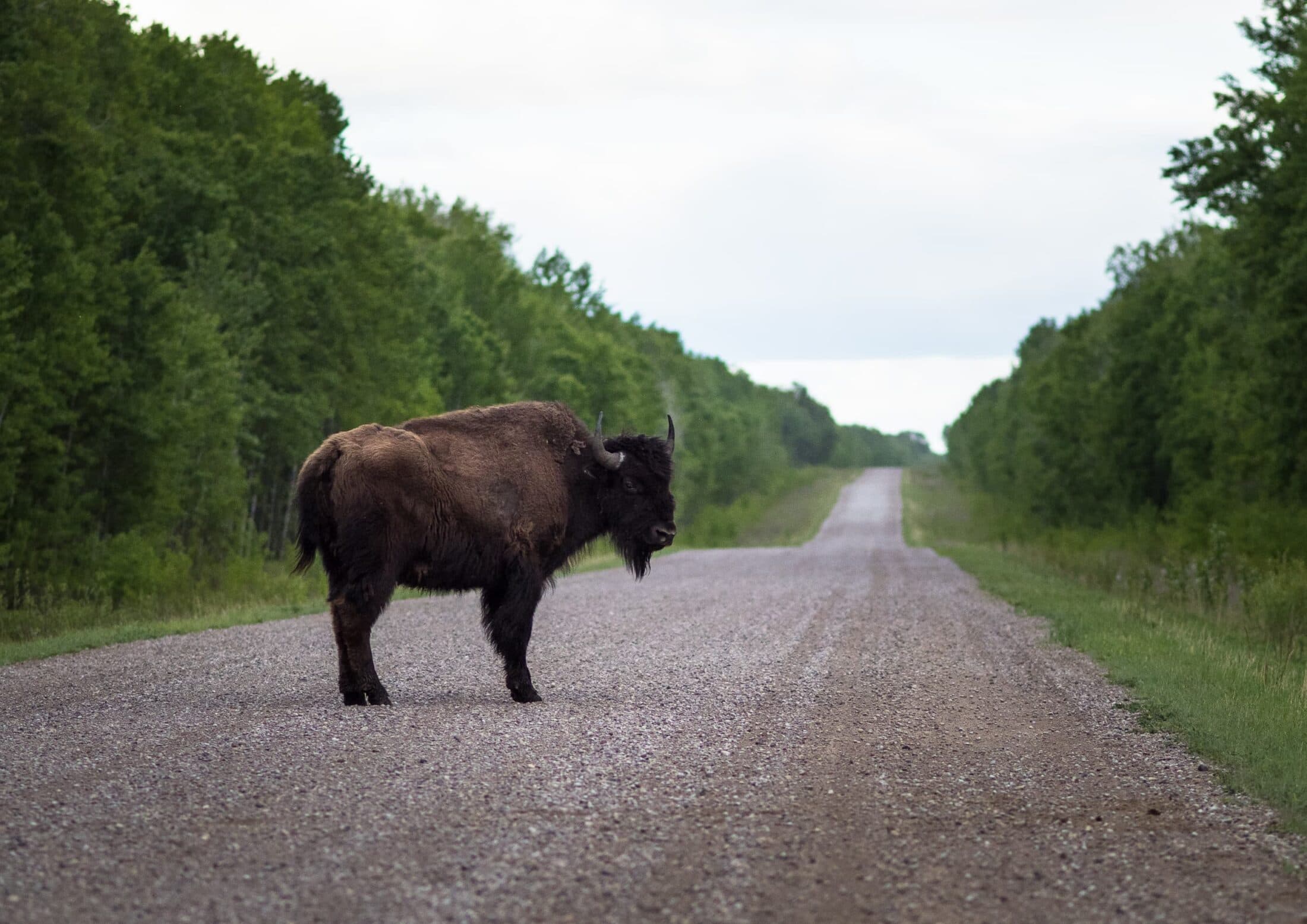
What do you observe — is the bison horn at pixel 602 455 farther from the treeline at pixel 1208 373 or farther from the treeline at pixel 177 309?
the treeline at pixel 1208 373

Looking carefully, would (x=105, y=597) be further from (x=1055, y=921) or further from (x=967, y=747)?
(x=1055, y=921)

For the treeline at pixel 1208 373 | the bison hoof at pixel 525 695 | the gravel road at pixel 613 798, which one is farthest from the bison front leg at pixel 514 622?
the treeline at pixel 1208 373

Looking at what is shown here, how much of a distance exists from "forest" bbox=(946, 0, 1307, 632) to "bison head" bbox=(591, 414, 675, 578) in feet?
31.5

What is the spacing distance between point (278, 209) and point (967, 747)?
2717cm

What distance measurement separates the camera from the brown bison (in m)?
9.55

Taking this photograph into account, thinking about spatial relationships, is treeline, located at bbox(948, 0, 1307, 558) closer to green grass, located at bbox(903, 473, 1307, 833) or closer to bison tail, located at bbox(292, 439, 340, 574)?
green grass, located at bbox(903, 473, 1307, 833)

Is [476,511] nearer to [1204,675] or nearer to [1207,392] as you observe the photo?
[1204,675]

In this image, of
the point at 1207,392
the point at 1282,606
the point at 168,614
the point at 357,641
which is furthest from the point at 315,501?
the point at 1207,392

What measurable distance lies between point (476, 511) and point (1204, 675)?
6.37 metres

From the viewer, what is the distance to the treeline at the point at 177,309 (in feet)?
68.5

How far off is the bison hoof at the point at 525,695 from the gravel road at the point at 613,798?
195 millimetres

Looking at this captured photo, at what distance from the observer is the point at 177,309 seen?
24.8 m

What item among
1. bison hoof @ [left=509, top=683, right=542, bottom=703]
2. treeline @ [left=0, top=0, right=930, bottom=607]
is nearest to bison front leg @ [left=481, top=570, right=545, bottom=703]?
bison hoof @ [left=509, top=683, right=542, bottom=703]

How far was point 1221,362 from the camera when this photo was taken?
109ft
